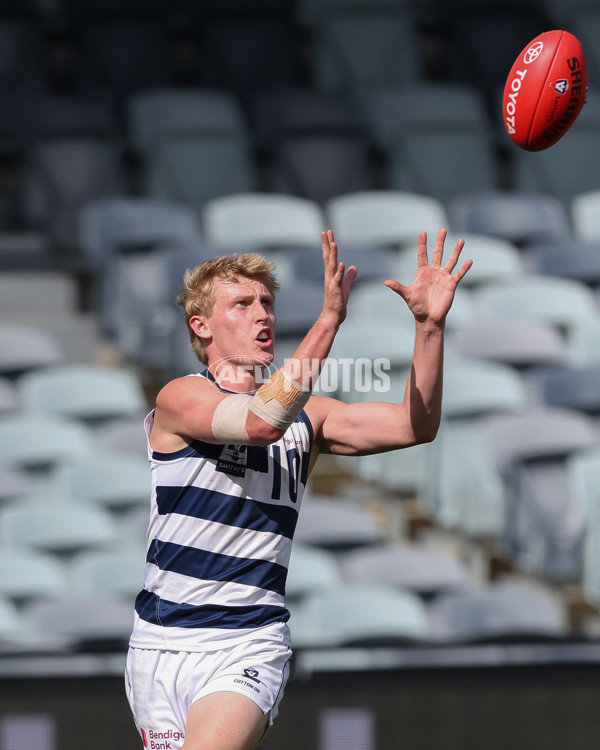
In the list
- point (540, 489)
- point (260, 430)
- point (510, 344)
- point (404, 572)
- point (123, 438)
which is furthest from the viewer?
point (510, 344)

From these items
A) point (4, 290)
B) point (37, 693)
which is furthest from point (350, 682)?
point (4, 290)

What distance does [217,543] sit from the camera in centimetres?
273

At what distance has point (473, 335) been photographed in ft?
21.9

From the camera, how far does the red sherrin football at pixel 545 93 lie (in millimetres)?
3404

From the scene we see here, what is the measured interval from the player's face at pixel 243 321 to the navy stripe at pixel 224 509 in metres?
0.30

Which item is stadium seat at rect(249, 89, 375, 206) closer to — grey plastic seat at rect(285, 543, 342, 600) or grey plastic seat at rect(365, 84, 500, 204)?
grey plastic seat at rect(365, 84, 500, 204)

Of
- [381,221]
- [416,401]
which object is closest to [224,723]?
[416,401]

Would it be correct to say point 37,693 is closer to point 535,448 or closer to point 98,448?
point 98,448

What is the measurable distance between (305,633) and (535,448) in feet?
4.98

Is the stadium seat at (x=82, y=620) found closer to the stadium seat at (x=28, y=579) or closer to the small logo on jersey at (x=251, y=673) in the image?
the stadium seat at (x=28, y=579)

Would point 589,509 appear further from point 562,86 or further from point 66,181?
point 66,181

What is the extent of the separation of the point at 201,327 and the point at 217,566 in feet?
1.73

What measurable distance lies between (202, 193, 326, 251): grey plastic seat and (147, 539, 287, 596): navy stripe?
4706 millimetres

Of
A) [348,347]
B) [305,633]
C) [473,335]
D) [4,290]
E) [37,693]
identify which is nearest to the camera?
[37,693]
